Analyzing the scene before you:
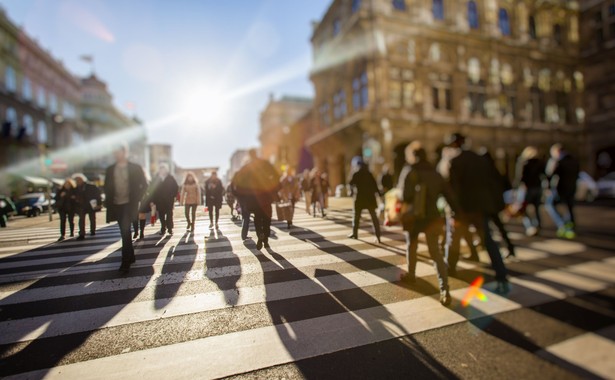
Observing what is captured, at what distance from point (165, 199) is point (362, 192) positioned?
397 centimetres

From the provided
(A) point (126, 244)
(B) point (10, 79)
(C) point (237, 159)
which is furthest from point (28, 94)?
(C) point (237, 159)

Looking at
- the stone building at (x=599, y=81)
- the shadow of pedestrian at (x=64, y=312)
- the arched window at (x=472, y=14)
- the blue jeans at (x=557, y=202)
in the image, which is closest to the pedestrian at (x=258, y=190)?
the shadow of pedestrian at (x=64, y=312)

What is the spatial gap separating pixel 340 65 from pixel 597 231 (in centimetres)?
2176

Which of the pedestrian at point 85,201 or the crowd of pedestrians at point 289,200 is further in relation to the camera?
the pedestrian at point 85,201

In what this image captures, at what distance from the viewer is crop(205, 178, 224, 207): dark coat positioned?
3.35 m

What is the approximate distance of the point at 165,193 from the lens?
11.8 feet

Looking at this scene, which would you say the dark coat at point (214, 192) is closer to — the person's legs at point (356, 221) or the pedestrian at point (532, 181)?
the person's legs at point (356, 221)

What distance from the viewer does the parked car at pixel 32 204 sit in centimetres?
315

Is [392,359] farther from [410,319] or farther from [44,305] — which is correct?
[44,305]

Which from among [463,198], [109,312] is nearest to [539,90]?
[463,198]

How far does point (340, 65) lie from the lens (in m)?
24.4

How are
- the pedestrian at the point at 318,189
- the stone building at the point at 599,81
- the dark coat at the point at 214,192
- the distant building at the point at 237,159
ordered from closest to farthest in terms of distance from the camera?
the dark coat at the point at 214,192
the distant building at the point at 237,159
the pedestrian at the point at 318,189
the stone building at the point at 599,81

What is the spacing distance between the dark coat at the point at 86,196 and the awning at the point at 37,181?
29cm

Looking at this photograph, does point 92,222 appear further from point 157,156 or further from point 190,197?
point 190,197
